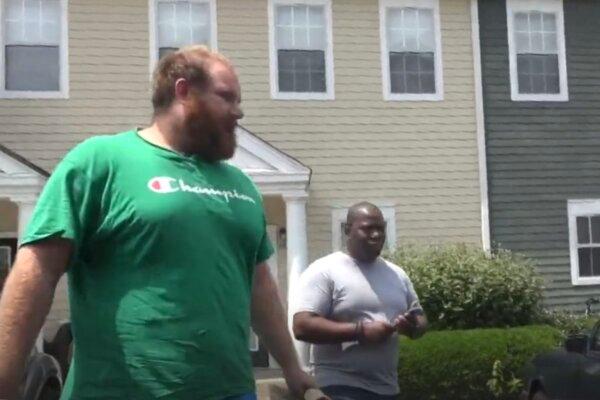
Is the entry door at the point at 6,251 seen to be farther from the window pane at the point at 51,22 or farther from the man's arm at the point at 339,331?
the man's arm at the point at 339,331

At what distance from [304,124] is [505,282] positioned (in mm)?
3814

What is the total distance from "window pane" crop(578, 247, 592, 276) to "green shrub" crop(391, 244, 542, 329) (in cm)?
237

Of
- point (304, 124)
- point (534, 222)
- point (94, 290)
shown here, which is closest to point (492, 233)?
point (534, 222)

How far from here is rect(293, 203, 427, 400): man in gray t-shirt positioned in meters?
4.71

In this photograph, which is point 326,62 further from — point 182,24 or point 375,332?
point 375,332

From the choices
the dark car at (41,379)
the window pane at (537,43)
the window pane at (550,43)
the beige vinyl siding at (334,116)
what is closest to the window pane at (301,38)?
the beige vinyl siding at (334,116)

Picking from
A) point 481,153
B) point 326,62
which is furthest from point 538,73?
point 326,62

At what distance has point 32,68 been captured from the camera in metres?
13.7

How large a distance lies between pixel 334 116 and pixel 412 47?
5.70 ft

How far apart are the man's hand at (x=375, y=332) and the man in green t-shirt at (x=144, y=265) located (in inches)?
78.1

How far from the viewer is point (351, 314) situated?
191 inches

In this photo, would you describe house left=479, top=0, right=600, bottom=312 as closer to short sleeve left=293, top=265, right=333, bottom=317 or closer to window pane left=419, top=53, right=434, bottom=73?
window pane left=419, top=53, right=434, bottom=73

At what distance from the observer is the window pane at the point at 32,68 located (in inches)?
535

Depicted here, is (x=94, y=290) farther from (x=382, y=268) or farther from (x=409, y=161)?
(x=409, y=161)
